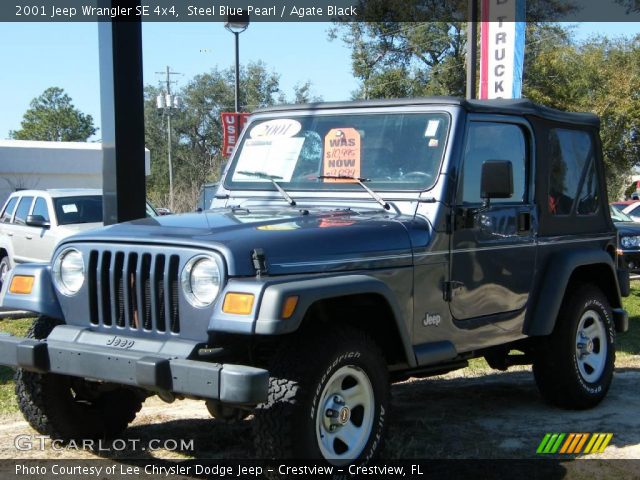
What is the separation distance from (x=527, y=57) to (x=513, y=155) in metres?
29.6

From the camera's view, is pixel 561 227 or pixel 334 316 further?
pixel 561 227

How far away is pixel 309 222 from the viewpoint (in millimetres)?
4715

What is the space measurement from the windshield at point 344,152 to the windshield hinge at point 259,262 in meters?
1.39

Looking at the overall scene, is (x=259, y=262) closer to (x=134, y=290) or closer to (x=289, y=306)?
(x=289, y=306)

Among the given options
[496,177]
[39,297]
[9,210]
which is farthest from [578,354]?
[9,210]

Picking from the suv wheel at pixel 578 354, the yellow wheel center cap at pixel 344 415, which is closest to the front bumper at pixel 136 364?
the yellow wheel center cap at pixel 344 415

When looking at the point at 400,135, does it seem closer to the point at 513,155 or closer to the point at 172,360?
the point at 513,155

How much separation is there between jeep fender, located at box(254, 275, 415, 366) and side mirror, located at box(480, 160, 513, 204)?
41.7 inches

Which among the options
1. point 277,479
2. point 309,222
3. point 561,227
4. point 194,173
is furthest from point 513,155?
point 194,173

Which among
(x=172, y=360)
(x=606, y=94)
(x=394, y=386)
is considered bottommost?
(x=394, y=386)

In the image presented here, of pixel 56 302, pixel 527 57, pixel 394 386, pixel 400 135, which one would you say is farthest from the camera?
pixel 527 57

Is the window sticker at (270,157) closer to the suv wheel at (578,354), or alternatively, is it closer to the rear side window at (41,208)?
the suv wheel at (578,354)

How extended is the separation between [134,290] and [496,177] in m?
2.18

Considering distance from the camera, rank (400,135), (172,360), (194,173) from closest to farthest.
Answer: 1. (172,360)
2. (400,135)
3. (194,173)
